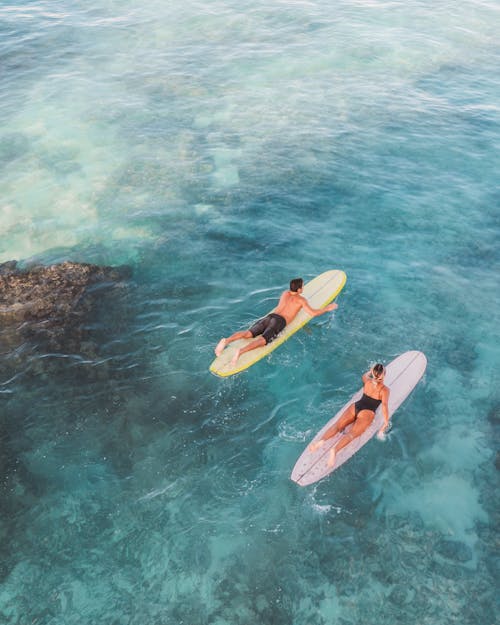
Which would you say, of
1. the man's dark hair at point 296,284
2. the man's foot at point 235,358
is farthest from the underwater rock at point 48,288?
the man's dark hair at point 296,284

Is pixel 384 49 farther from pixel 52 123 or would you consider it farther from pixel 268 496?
pixel 268 496

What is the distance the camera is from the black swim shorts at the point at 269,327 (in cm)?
1113

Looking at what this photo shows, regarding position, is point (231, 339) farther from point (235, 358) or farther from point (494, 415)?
point (494, 415)

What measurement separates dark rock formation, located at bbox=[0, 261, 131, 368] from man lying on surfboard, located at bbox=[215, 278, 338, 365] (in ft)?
11.9

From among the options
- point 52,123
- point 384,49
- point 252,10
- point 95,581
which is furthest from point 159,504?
point 252,10

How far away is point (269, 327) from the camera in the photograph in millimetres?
11125

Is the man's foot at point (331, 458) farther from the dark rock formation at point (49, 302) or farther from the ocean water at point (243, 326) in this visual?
the dark rock formation at point (49, 302)

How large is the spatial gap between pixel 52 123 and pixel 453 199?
15565 millimetres

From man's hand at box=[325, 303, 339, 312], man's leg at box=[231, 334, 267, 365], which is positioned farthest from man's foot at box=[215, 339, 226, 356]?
man's hand at box=[325, 303, 339, 312]

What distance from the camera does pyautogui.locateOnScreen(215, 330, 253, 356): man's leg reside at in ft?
35.9

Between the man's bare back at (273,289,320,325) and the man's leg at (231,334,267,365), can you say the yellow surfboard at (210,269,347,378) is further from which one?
the man's bare back at (273,289,320,325)

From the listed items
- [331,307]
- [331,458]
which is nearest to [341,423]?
[331,458]

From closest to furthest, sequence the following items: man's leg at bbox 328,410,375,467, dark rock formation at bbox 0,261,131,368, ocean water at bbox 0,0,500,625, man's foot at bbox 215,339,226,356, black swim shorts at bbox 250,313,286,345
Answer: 1. ocean water at bbox 0,0,500,625
2. man's leg at bbox 328,410,375,467
3. man's foot at bbox 215,339,226,356
4. black swim shorts at bbox 250,313,286,345
5. dark rock formation at bbox 0,261,131,368

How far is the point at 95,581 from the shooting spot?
7863mm
